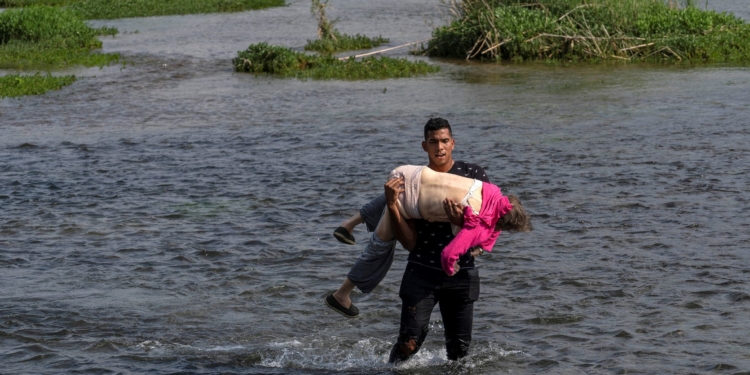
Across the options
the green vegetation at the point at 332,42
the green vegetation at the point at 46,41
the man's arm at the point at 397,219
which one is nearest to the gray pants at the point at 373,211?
the man's arm at the point at 397,219

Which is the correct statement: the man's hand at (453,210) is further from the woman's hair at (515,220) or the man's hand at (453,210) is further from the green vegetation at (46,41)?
the green vegetation at (46,41)

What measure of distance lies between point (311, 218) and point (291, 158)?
3.48m

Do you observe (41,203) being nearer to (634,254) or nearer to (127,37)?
(634,254)

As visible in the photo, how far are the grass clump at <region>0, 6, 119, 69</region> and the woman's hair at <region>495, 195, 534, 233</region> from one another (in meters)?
23.2

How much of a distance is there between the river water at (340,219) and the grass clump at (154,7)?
67.8 ft

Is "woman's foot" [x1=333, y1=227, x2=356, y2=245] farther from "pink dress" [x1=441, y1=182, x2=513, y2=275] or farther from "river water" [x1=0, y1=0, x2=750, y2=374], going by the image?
"river water" [x1=0, y1=0, x2=750, y2=374]

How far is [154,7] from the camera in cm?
4356

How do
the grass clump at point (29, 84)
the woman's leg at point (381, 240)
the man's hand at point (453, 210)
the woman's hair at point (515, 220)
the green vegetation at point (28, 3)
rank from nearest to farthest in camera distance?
the man's hand at point (453, 210)
the woman's hair at point (515, 220)
the woman's leg at point (381, 240)
the grass clump at point (29, 84)
the green vegetation at point (28, 3)

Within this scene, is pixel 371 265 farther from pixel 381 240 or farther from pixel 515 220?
pixel 515 220

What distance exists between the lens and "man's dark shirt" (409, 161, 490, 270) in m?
6.18

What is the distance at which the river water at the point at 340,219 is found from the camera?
26.2 ft

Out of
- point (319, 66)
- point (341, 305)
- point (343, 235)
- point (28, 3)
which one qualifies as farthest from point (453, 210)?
point (28, 3)

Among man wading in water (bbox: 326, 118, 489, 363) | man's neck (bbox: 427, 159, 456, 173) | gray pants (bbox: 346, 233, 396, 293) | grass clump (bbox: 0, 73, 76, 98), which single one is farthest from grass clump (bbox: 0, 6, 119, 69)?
man's neck (bbox: 427, 159, 456, 173)

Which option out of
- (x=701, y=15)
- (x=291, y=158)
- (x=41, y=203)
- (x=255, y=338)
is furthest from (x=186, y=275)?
(x=701, y=15)
